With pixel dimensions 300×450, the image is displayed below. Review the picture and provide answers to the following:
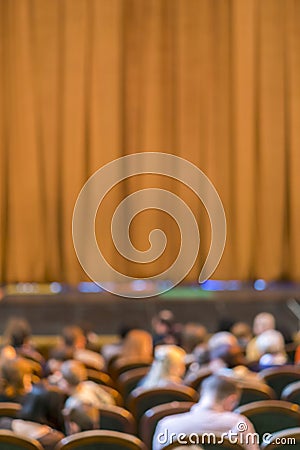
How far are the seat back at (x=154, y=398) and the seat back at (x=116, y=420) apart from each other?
1.05ft

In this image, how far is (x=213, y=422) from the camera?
172 inches

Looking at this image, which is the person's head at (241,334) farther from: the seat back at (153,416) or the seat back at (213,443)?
the seat back at (213,443)

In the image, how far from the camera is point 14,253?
9719 millimetres

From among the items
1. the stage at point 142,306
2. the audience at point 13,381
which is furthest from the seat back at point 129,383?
the stage at point 142,306

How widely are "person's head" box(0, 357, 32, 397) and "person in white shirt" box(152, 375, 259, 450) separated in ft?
3.10

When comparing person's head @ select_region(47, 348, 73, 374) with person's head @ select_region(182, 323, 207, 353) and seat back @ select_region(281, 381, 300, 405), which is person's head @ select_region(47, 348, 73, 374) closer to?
person's head @ select_region(182, 323, 207, 353)

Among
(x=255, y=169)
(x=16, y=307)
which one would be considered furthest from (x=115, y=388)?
(x=255, y=169)

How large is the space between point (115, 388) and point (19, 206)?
3.93 metres

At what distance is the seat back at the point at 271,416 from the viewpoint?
469cm

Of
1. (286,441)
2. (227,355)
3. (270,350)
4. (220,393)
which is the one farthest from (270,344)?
(286,441)

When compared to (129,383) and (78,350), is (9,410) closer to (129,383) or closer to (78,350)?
(129,383)

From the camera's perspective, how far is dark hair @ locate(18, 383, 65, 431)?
4.63 meters

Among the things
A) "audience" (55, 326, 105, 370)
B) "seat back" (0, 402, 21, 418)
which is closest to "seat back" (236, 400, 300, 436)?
"seat back" (0, 402, 21, 418)

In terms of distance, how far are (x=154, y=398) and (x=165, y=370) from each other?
423 mm
